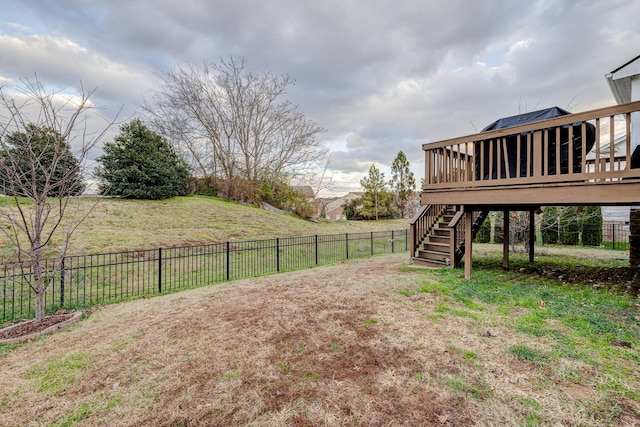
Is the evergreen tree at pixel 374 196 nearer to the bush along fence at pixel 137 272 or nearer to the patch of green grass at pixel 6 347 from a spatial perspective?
the bush along fence at pixel 137 272

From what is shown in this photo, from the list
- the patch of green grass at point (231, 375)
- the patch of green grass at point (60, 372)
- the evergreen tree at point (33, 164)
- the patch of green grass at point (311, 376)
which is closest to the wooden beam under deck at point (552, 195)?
the patch of green grass at point (311, 376)

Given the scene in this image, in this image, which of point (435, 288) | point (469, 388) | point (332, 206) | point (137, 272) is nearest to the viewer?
point (469, 388)

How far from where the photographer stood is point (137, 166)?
14.5 meters

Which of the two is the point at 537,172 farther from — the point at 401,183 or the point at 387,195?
the point at 401,183

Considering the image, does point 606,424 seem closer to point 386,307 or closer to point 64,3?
point 386,307

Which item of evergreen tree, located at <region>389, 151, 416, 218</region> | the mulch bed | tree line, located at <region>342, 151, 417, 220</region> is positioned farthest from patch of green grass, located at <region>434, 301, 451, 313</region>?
evergreen tree, located at <region>389, 151, 416, 218</region>

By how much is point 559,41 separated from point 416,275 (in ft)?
32.6

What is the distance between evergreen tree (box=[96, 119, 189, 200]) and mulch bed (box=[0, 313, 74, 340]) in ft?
35.7

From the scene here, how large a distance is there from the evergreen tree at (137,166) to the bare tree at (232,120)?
335 cm

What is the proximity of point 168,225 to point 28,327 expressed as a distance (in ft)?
26.5

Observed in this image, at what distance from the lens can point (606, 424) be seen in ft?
5.94

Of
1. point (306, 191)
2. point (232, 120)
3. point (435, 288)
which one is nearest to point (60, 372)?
point (435, 288)

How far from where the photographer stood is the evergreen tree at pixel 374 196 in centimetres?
2566

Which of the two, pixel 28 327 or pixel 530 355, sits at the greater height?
pixel 530 355
